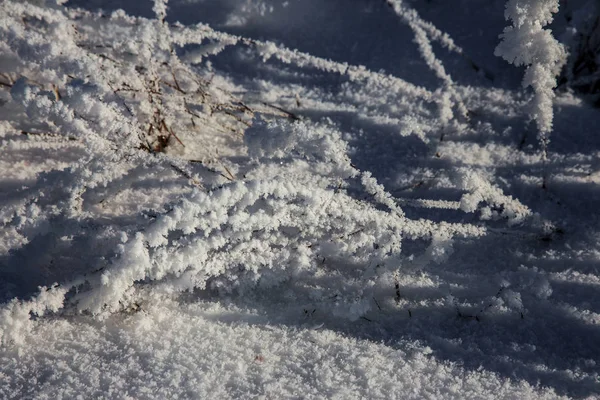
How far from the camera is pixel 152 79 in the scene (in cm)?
168

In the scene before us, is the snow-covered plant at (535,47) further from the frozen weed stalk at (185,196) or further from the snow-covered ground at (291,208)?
the frozen weed stalk at (185,196)

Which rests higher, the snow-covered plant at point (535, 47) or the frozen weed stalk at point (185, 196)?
the snow-covered plant at point (535, 47)

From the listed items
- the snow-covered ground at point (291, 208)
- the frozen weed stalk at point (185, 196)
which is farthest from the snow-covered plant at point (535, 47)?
the frozen weed stalk at point (185, 196)

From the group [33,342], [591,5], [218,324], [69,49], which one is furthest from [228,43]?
[591,5]

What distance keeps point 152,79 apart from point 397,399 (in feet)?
4.07

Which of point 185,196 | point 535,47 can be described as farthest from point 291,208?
point 535,47

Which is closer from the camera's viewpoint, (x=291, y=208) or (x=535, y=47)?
(x=291, y=208)

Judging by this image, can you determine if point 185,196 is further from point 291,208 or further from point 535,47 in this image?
point 535,47

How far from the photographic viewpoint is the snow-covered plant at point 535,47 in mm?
1449

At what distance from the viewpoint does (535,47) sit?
150 centimetres

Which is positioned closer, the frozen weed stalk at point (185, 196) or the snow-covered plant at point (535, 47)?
the frozen weed stalk at point (185, 196)

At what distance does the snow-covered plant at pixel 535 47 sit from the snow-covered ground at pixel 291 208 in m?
0.02

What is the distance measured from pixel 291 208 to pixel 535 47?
88 cm

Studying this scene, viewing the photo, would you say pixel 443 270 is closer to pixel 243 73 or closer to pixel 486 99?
pixel 486 99
